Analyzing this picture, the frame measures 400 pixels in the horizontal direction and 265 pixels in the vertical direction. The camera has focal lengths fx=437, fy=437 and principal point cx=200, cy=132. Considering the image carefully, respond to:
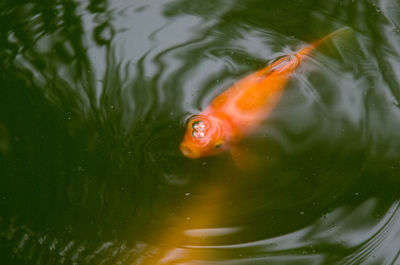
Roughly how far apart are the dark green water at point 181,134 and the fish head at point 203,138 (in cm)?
4

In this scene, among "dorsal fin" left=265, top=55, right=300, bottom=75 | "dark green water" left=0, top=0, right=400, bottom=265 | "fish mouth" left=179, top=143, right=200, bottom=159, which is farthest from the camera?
"dorsal fin" left=265, top=55, right=300, bottom=75

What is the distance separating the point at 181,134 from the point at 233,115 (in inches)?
10.6

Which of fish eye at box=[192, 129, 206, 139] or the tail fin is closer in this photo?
fish eye at box=[192, 129, 206, 139]

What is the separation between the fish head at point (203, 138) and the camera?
82.1 inches

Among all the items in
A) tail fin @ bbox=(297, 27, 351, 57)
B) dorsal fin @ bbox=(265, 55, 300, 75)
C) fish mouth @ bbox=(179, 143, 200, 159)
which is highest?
tail fin @ bbox=(297, 27, 351, 57)

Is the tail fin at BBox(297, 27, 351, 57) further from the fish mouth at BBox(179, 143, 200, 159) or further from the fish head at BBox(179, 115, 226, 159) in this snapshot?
the fish mouth at BBox(179, 143, 200, 159)

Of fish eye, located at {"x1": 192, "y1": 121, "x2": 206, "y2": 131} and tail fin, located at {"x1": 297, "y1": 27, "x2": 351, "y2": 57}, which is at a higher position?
tail fin, located at {"x1": 297, "y1": 27, "x2": 351, "y2": 57}

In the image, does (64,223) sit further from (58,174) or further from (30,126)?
(30,126)

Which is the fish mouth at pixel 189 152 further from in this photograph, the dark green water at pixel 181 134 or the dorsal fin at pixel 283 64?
the dorsal fin at pixel 283 64

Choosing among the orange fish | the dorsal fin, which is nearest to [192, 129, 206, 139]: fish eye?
the orange fish

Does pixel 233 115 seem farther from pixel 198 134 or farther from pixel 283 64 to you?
pixel 283 64

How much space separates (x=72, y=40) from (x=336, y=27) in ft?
4.84

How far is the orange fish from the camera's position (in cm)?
210

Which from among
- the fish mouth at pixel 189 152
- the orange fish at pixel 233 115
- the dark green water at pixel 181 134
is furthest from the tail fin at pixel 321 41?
the fish mouth at pixel 189 152
